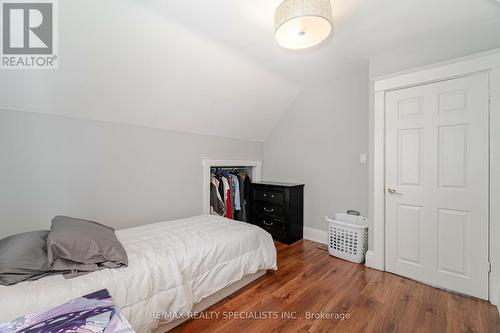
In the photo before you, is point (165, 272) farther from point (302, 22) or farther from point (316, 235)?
point (316, 235)

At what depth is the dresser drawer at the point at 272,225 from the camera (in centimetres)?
319

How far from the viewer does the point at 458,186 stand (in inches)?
76.9

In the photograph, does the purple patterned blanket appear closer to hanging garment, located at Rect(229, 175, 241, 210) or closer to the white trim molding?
the white trim molding

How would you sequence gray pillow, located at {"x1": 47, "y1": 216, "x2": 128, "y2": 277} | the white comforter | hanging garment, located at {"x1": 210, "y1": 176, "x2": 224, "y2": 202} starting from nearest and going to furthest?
1. the white comforter
2. gray pillow, located at {"x1": 47, "y1": 216, "x2": 128, "y2": 277}
3. hanging garment, located at {"x1": 210, "y1": 176, "x2": 224, "y2": 202}

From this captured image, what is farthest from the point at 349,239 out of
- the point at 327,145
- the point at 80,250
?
the point at 80,250

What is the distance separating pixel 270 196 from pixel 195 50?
7.18 feet

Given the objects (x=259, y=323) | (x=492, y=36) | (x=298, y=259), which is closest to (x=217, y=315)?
(x=259, y=323)

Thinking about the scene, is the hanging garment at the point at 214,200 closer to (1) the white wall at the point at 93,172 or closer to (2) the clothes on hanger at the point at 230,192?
(2) the clothes on hanger at the point at 230,192

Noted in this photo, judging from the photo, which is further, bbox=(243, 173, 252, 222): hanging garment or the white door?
bbox=(243, 173, 252, 222): hanging garment

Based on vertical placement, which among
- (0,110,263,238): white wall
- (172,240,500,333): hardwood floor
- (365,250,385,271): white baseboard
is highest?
(0,110,263,238): white wall

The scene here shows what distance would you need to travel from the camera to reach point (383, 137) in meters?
2.34

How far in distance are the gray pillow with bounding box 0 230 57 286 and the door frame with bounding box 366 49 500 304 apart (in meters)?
2.83

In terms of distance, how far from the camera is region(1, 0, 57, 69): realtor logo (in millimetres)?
1462

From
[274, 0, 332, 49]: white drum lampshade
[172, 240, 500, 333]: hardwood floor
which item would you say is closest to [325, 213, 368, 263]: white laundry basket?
[172, 240, 500, 333]: hardwood floor
